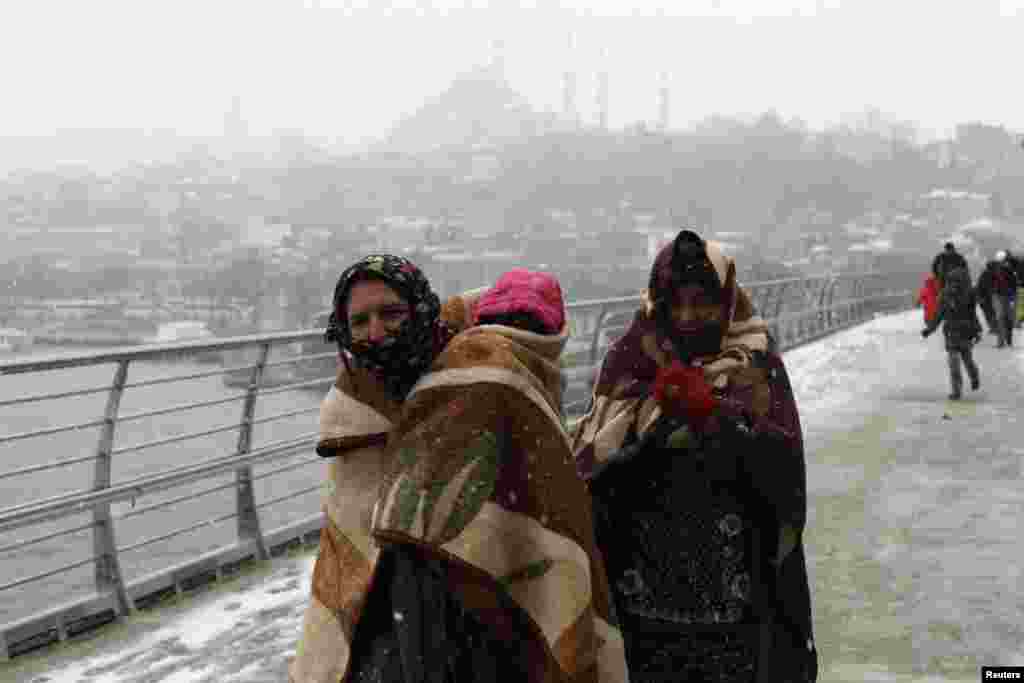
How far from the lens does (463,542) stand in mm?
2334

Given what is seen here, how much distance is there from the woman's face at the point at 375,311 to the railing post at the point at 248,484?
4.44m

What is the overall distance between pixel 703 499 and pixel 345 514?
1.13 metres

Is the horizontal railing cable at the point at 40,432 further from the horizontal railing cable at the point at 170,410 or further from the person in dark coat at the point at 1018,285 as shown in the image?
the person in dark coat at the point at 1018,285

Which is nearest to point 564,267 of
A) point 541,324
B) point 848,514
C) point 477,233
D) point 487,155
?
point 477,233

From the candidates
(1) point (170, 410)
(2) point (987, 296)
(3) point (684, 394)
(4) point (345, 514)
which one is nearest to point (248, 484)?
(1) point (170, 410)

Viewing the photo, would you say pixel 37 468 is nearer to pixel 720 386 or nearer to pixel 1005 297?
pixel 720 386

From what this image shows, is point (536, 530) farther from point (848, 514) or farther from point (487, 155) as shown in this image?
point (487, 155)

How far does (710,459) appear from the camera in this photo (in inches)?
128

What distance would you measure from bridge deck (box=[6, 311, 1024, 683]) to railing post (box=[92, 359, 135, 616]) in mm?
152

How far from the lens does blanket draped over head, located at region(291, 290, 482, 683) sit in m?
2.44

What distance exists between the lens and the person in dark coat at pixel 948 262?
43.2 feet

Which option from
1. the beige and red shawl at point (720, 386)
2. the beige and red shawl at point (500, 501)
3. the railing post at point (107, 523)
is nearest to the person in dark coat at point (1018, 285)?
the railing post at point (107, 523)

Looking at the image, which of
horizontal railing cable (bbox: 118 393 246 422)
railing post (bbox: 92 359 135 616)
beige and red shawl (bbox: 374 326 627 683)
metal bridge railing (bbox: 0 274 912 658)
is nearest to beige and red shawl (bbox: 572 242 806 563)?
beige and red shawl (bbox: 374 326 627 683)

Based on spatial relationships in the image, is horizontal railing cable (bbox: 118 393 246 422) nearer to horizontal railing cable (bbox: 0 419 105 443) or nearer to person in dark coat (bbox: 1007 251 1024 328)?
horizontal railing cable (bbox: 0 419 105 443)
